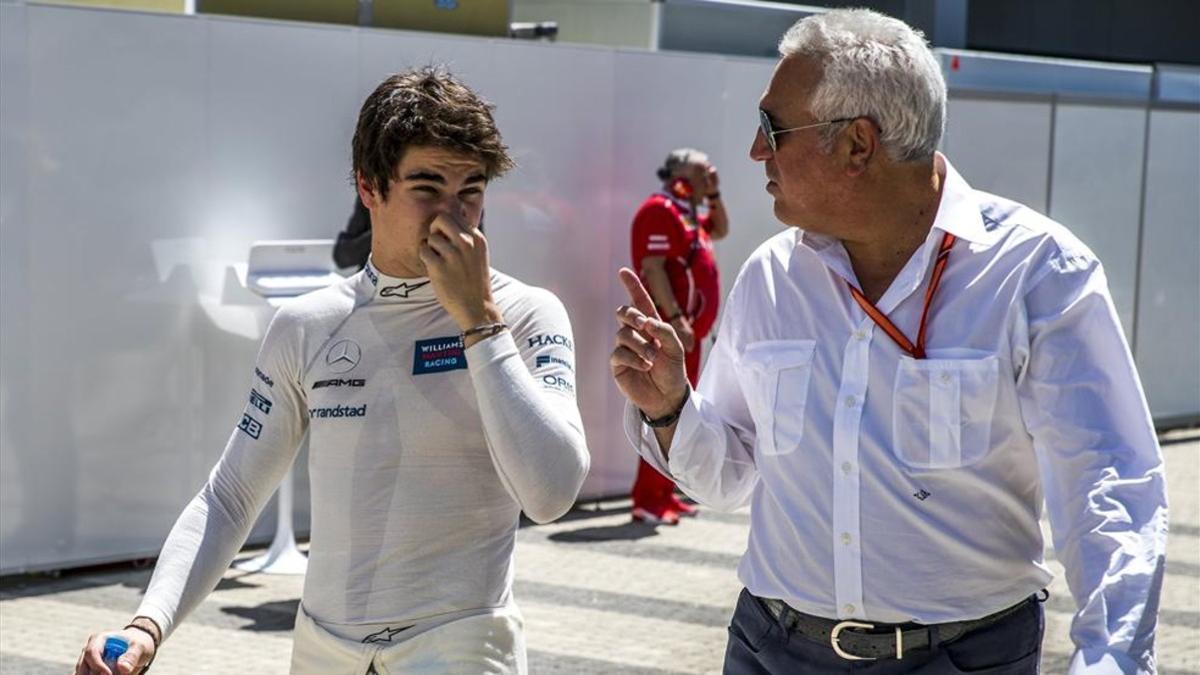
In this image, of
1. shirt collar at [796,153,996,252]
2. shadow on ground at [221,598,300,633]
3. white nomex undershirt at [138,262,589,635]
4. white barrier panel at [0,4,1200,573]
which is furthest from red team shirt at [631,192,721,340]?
shirt collar at [796,153,996,252]

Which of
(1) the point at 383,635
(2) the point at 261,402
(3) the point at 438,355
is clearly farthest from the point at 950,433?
(2) the point at 261,402

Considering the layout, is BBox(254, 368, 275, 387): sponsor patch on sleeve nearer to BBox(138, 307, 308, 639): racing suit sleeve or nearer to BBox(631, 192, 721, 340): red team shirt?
BBox(138, 307, 308, 639): racing suit sleeve

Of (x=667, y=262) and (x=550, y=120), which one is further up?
(x=550, y=120)

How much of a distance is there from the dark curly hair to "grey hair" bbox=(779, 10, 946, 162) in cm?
57

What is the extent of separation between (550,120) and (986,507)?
756 cm

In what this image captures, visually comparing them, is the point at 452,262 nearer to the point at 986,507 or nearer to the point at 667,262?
the point at 986,507

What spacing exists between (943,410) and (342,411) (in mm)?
Result: 1028

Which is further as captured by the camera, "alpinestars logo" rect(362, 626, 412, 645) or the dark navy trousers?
"alpinestars logo" rect(362, 626, 412, 645)

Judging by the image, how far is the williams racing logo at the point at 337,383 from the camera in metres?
3.12

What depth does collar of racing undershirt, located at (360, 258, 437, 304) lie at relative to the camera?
318cm

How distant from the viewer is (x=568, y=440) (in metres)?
2.99

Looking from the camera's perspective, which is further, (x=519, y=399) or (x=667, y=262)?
(x=667, y=262)

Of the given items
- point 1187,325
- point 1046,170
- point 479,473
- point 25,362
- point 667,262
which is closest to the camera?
point 479,473

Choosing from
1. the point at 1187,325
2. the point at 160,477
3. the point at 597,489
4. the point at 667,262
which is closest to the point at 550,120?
the point at 667,262
